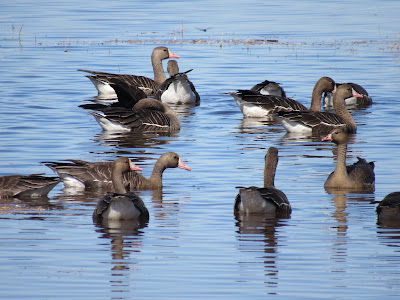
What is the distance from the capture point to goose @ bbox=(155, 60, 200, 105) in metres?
22.6

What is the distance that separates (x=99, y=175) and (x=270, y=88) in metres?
9.38

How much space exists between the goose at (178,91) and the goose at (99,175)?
907 cm

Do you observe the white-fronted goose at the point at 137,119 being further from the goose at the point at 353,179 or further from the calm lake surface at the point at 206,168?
the goose at the point at 353,179

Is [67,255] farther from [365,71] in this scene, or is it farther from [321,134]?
[365,71]

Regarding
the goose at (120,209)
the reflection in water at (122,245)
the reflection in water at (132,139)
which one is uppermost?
the reflection in water at (132,139)

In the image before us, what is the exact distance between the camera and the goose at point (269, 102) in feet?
66.6

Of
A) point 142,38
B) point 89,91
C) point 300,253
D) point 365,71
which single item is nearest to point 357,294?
point 300,253

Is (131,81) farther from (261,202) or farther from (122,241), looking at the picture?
(122,241)

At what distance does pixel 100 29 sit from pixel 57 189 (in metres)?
23.8

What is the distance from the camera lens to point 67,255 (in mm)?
9609

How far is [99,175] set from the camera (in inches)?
525

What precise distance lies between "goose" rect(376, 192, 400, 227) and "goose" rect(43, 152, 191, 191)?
3762 mm

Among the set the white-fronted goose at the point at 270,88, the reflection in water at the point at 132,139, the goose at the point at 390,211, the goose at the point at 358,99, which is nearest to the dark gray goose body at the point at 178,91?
the white-fronted goose at the point at 270,88

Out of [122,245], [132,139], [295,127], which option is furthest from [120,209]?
[295,127]
